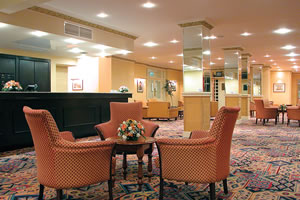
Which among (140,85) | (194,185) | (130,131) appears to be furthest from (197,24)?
(140,85)

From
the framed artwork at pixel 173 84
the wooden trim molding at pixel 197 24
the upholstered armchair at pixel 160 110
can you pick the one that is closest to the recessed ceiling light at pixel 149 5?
the wooden trim molding at pixel 197 24

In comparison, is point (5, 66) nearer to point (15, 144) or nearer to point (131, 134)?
point (15, 144)

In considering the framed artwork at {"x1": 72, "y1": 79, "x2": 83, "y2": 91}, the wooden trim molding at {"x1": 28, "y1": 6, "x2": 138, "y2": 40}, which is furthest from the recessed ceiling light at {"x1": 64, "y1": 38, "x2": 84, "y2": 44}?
the framed artwork at {"x1": 72, "y1": 79, "x2": 83, "y2": 91}

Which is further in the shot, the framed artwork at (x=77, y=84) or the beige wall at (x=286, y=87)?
the beige wall at (x=286, y=87)

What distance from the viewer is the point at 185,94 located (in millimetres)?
7488

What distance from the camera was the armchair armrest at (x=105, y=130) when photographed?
4.09 metres

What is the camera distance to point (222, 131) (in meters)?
2.71

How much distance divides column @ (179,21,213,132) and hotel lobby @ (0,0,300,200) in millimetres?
28

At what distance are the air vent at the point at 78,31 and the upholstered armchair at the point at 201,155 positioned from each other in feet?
16.1

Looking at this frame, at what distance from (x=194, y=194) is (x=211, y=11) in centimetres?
483

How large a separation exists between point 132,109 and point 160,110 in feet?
23.7

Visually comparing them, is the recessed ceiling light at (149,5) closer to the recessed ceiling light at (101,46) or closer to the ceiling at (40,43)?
the ceiling at (40,43)

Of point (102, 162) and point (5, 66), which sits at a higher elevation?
point (5, 66)

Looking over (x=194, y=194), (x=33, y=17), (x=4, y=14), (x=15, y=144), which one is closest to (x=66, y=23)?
(x=33, y=17)
